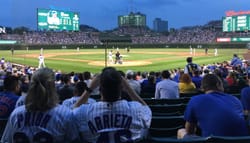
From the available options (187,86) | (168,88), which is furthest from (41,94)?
(187,86)

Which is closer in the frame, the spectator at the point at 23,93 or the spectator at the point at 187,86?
the spectator at the point at 23,93

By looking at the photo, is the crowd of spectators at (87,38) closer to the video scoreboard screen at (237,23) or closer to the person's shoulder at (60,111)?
the video scoreboard screen at (237,23)

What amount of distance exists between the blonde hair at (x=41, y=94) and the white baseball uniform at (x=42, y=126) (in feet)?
0.28

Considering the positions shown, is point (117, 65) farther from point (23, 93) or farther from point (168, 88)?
point (23, 93)

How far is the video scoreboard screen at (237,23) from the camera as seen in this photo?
72812 millimetres

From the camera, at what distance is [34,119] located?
137 inches

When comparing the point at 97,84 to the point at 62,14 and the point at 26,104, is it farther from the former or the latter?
the point at 62,14

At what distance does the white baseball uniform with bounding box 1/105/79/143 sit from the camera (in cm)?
346

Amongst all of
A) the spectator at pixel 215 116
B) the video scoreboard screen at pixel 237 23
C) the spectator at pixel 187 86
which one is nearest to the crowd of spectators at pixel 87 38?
the video scoreboard screen at pixel 237 23

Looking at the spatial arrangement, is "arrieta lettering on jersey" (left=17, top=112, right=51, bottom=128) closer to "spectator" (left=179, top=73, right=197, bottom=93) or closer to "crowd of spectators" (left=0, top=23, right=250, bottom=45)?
"spectator" (left=179, top=73, right=197, bottom=93)

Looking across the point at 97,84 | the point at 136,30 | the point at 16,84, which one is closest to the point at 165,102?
the point at 16,84

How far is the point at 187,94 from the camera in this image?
9.47 m

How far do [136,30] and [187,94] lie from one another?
13038 centimetres

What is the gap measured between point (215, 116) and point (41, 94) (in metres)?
2.17
